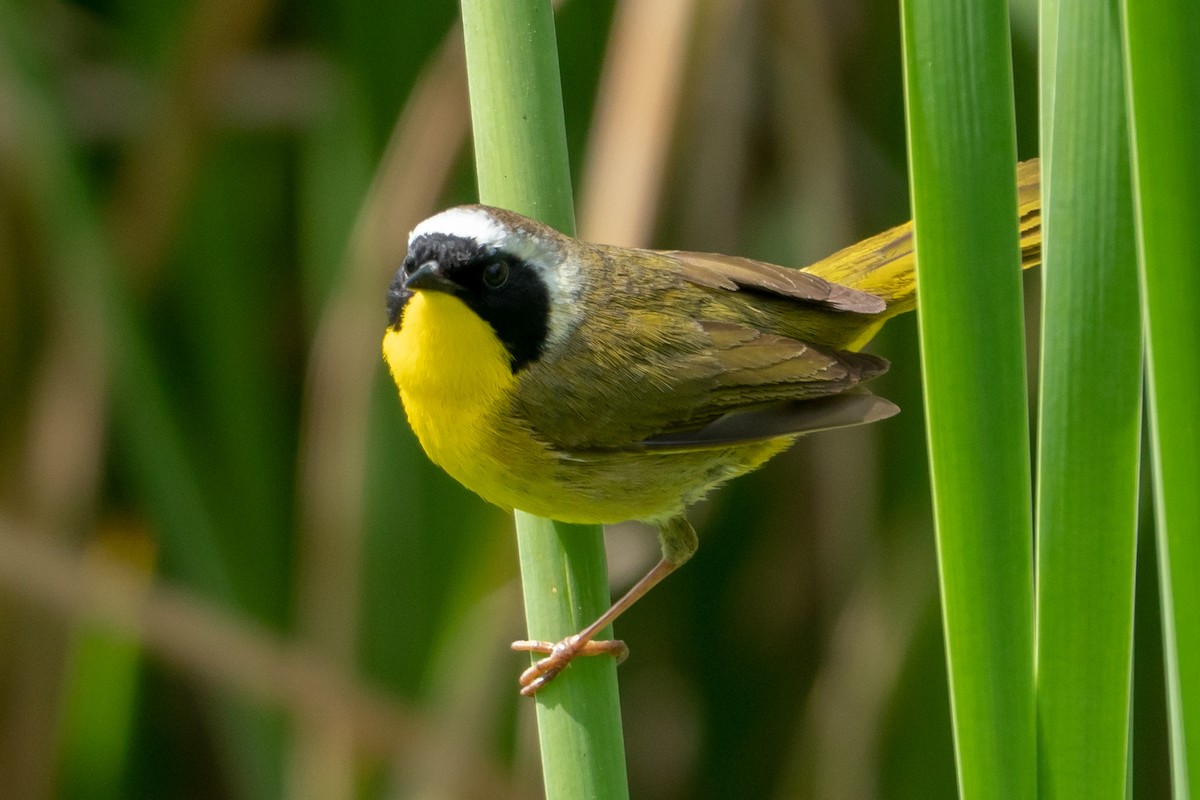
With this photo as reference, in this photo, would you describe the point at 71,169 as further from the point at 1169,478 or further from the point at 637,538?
the point at 1169,478

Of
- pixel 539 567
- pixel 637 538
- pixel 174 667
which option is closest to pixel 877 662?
pixel 637 538

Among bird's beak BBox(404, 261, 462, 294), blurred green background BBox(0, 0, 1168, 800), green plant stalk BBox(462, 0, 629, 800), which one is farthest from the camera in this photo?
blurred green background BBox(0, 0, 1168, 800)

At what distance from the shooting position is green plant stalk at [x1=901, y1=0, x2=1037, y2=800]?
1294 millimetres

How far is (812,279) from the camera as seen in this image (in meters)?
2.42

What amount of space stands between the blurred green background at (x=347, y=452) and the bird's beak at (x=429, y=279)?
0.67m

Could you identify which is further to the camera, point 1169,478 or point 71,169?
point 71,169

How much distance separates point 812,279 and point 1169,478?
4.02ft

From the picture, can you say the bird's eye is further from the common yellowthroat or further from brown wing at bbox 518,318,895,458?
brown wing at bbox 518,318,895,458

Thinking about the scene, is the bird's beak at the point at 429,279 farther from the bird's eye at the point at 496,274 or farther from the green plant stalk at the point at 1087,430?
the green plant stalk at the point at 1087,430

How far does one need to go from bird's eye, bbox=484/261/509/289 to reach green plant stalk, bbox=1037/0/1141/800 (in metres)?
1.00

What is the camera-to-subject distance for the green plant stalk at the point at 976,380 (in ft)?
4.25

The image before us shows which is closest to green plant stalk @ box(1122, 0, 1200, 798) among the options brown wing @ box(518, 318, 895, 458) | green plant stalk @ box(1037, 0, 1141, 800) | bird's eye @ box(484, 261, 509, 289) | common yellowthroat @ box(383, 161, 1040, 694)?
green plant stalk @ box(1037, 0, 1141, 800)

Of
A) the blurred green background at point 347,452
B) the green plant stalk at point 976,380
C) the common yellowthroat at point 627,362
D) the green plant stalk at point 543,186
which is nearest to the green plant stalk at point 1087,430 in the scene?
the green plant stalk at point 976,380

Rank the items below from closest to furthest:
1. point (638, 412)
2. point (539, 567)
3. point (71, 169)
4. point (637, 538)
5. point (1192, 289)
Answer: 1. point (1192, 289)
2. point (539, 567)
3. point (638, 412)
4. point (71, 169)
5. point (637, 538)
